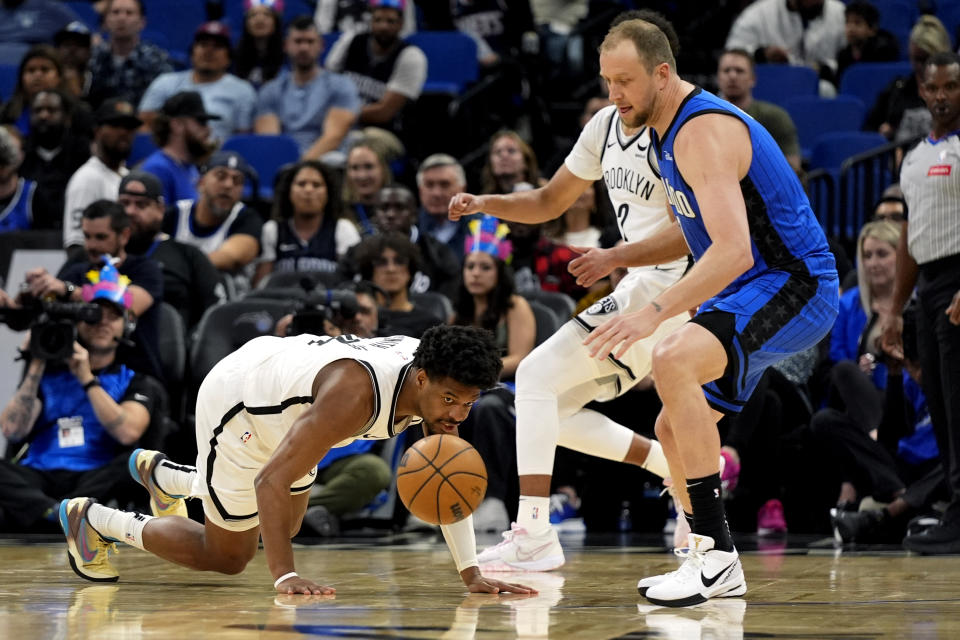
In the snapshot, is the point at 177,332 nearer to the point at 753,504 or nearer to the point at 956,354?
the point at 753,504

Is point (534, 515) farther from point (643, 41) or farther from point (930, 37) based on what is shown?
point (930, 37)

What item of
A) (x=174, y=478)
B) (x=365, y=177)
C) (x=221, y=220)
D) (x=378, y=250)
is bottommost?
(x=174, y=478)

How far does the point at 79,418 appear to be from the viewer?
7504 mm

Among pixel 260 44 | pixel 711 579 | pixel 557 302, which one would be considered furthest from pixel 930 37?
pixel 711 579

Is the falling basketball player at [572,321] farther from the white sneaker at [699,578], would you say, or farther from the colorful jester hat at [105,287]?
the colorful jester hat at [105,287]

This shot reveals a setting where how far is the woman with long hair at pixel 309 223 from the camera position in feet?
29.6

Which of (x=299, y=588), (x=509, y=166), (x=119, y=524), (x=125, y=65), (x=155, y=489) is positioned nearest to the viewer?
(x=299, y=588)

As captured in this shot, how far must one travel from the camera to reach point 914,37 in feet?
32.9

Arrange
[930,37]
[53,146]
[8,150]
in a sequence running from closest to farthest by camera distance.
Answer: [8,150] → [930,37] → [53,146]

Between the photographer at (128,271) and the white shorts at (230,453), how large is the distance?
3.36 metres

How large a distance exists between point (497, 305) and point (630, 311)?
2.34 meters

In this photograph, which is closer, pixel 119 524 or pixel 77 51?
pixel 119 524

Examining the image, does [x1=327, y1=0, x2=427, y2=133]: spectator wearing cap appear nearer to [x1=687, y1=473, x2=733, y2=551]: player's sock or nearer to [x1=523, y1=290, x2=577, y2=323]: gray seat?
[x1=523, y1=290, x2=577, y2=323]: gray seat

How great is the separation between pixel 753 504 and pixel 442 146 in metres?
4.96
